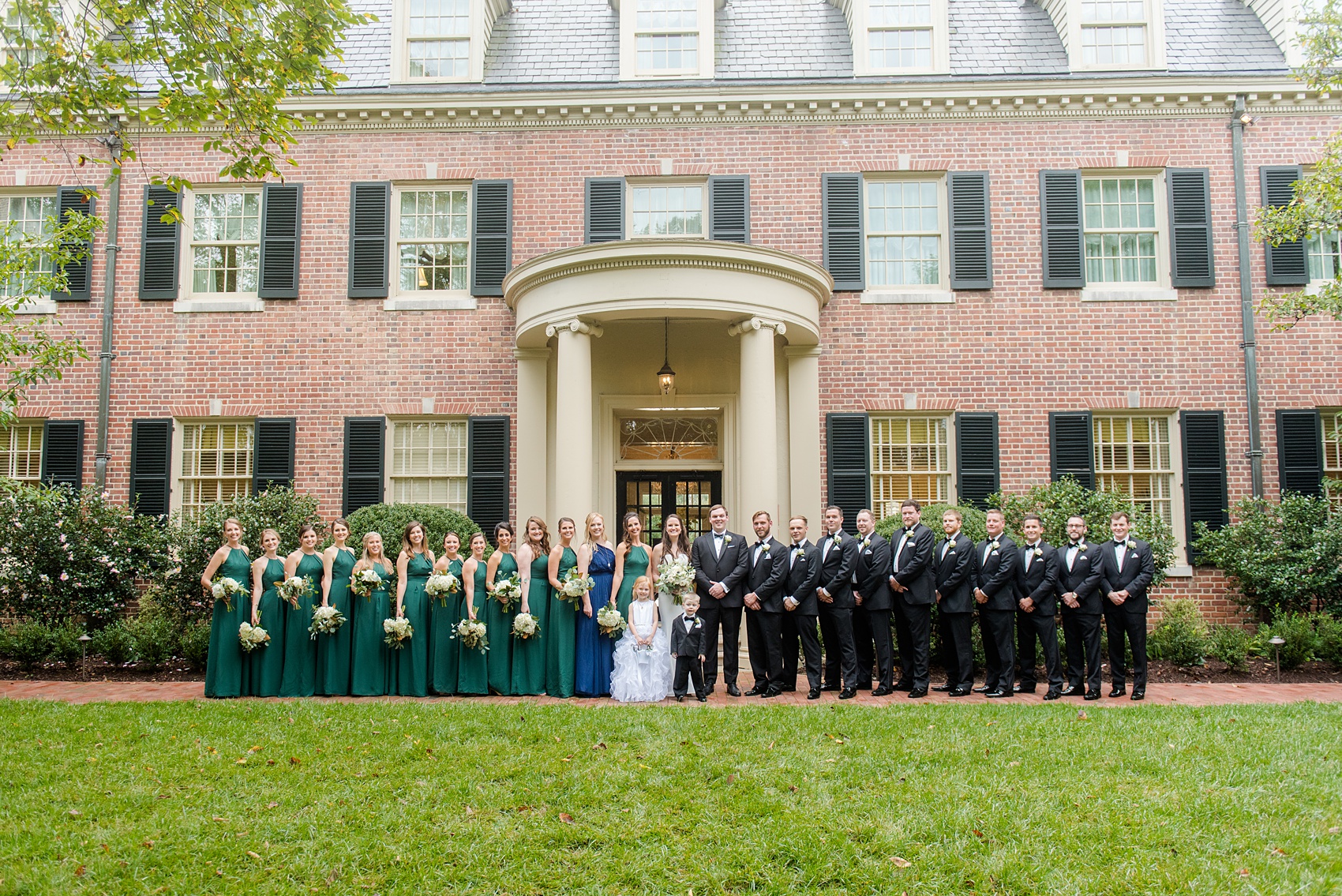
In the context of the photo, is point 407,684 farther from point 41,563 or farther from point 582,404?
point 41,563

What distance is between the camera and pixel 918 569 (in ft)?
28.9

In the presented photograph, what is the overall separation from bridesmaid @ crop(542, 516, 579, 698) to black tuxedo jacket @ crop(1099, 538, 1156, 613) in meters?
5.14

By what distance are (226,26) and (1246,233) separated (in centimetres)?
1315

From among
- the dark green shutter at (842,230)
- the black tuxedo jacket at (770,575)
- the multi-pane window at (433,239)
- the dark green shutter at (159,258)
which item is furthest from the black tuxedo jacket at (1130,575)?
the dark green shutter at (159,258)

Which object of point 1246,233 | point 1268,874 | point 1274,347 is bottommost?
point 1268,874

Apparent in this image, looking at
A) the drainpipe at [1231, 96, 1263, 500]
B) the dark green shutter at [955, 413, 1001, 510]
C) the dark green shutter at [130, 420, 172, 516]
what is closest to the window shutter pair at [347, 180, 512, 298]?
the dark green shutter at [130, 420, 172, 516]

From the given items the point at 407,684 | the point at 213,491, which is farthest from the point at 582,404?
the point at 213,491

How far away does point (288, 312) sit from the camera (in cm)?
1337

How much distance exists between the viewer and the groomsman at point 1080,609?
8.70m

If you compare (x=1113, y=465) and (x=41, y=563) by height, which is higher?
(x=1113, y=465)

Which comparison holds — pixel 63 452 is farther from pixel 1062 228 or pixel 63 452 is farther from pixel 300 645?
pixel 1062 228

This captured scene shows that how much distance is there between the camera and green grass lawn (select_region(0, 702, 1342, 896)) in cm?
435

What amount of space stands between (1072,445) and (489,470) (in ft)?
27.2

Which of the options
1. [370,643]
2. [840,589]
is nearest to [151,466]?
[370,643]
